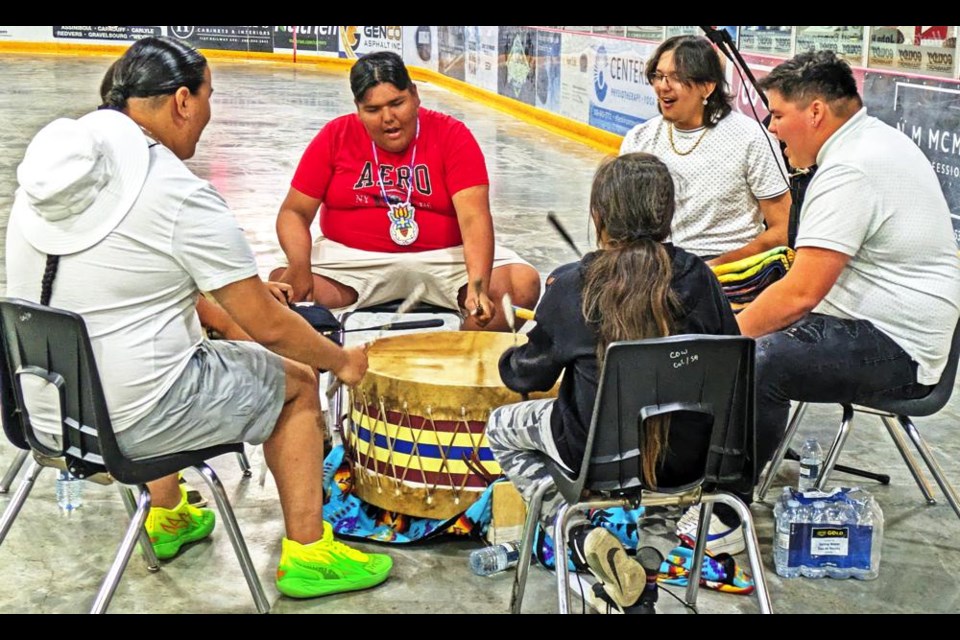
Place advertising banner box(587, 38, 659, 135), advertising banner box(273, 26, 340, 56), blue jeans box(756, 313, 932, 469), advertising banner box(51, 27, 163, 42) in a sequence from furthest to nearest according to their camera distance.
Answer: advertising banner box(51, 27, 163, 42) < advertising banner box(273, 26, 340, 56) < advertising banner box(587, 38, 659, 135) < blue jeans box(756, 313, 932, 469)

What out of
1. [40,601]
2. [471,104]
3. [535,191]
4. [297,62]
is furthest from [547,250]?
[297,62]

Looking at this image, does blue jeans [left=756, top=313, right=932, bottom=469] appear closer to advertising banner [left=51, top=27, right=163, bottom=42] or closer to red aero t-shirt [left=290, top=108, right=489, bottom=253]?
red aero t-shirt [left=290, top=108, right=489, bottom=253]

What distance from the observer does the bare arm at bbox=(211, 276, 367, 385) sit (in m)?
2.38

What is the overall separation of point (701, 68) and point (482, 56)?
34.4 ft

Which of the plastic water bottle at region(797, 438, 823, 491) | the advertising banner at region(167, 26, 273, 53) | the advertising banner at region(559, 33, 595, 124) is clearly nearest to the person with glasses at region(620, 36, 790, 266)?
the plastic water bottle at region(797, 438, 823, 491)

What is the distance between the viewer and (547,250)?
639 centimetres

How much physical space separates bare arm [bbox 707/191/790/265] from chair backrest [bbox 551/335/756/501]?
1.26 m

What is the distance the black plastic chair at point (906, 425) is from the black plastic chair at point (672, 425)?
72 cm

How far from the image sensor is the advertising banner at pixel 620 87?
30.2ft

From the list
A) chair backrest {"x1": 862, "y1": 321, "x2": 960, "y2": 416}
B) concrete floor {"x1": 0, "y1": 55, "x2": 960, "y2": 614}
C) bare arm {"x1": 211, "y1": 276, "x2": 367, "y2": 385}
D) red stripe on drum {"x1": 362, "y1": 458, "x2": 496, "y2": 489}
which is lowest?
concrete floor {"x1": 0, "y1": 55, "x2": 960, "y2": 614}

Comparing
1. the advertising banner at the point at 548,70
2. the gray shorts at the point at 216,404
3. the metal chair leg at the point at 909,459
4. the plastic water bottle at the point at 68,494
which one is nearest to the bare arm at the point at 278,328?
the gray shorts at the point at 216,404

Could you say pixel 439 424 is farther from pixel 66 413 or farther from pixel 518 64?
pixel 518 64

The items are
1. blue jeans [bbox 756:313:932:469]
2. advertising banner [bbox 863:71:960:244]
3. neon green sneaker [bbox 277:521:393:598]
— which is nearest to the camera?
neon green sneaker [bbox 277:521:393:598]

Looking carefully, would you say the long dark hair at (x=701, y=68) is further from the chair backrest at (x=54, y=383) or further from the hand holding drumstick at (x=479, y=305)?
the chair backrest at (x=54, y=383)
